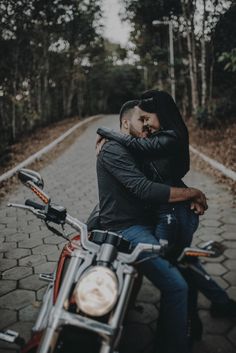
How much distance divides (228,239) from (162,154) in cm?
302

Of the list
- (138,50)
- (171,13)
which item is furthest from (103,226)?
(138,50)

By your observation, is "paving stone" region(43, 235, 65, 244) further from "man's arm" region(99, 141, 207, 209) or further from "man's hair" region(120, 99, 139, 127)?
"man's arm" region(99, 141, 207, 209)

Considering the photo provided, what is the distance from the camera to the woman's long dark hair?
9.68 ft

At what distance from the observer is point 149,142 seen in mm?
2895

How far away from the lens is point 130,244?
263 centimetres

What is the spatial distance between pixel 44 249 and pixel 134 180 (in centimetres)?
308

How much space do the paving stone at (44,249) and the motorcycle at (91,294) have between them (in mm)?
2830

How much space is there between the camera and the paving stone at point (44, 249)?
203 inches

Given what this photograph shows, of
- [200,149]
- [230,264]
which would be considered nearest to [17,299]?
[230,264]

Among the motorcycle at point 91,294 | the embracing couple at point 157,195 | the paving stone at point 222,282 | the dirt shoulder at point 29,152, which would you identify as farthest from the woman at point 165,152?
the dirt shoulder at point 29,152

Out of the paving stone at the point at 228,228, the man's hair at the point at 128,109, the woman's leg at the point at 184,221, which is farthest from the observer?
the paving stone at the point at 228,228

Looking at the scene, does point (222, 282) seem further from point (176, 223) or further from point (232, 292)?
point (176, 223)

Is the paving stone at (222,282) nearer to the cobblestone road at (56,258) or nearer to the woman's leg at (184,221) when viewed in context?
the cobblestone road at (56,258)

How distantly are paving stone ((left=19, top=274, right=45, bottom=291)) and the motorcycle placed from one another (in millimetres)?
1892
